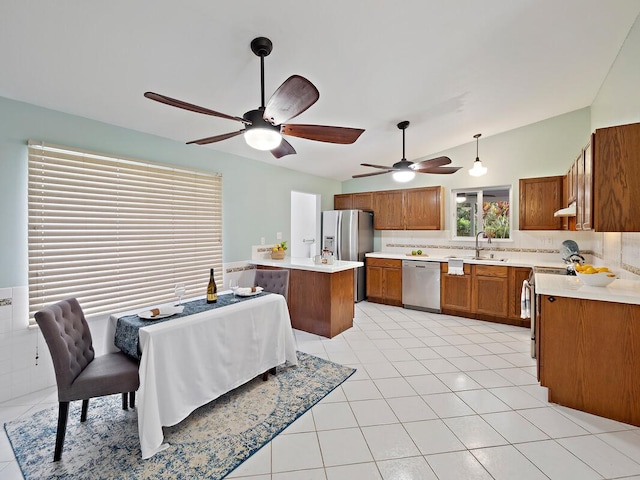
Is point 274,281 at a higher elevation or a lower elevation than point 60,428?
higher

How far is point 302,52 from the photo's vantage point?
219 cm

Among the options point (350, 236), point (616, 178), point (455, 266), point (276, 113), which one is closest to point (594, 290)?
point (616, 178)

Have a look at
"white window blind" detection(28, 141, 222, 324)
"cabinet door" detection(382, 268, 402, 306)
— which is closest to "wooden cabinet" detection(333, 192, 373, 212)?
"cabinet door" detection(382, 268, 402, 306)

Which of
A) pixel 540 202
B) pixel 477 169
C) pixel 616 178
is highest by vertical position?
pixel 477 169

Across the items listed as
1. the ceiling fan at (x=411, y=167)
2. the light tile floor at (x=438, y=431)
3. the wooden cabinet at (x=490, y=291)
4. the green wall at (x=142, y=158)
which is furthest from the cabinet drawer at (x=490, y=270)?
the green wall at (x=142, y=158)

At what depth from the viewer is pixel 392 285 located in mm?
5293

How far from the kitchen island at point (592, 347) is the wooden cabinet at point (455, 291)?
6.93 feet

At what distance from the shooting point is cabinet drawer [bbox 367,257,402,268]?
5239mm

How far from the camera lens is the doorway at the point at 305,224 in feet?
18.9

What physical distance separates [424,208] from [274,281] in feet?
10.6

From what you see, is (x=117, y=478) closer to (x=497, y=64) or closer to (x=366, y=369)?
(x=366, y=369)

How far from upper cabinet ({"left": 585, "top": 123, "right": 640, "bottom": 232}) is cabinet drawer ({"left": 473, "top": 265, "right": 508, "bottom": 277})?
229 cm

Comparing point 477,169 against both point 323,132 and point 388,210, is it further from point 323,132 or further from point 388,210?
point 323,132

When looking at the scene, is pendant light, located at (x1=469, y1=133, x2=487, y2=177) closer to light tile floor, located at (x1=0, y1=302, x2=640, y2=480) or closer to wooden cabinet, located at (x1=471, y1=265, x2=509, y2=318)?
wooden cabinet, located at (x1=471, y1=265, x2=509, y2=318)
